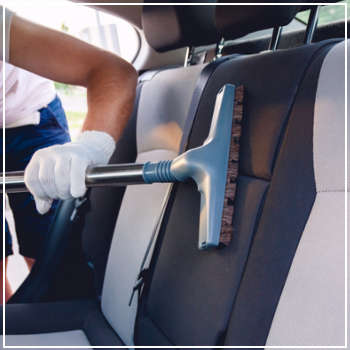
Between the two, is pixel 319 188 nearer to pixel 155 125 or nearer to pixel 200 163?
pixel 200 163

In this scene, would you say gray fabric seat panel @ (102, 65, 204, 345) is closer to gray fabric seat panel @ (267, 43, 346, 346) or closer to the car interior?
the car interior

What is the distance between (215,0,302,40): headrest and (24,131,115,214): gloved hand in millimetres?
389

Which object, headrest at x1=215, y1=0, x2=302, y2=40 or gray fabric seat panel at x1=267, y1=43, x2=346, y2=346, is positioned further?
headrest at x1=215, y1=0, x2=302, y2=40

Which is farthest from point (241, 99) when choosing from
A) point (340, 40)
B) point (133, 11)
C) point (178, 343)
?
point (133, 11)

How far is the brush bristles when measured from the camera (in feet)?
2.47

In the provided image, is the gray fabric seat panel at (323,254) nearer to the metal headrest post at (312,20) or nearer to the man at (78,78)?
the metal headrest post at (312,20)

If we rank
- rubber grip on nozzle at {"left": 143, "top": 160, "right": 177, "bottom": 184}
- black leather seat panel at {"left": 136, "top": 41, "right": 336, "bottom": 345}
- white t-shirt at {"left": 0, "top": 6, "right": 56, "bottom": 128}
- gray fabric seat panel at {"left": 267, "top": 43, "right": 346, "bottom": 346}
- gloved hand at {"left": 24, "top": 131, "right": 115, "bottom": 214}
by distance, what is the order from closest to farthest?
1. gray fabric seat panel at {"left": 267, "top": 43, "right": 346, "bottom": 346}
2. black leather seat panel at {"left": 136, "top": 41, "right": 336, "bottom": 345}
3. rubber grip on nozzle at {"left": 143, "top": 160, "right": 177, "bottom": 184}
4. gloved hand at {"left": 24, "top": 131, "right": 115, "bottom": 214}
5. white t-shirt at {"left": 0, "top": 6, "right": 56, "bottom": 128}

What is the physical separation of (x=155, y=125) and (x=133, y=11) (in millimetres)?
713

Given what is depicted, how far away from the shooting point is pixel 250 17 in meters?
0.88

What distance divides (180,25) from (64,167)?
0.48 meters

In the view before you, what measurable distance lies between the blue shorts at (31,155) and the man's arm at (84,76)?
35 cm

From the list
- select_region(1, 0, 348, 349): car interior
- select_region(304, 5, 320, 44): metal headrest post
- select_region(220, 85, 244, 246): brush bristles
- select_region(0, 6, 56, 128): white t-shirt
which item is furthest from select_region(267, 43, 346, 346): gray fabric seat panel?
select_region(0, 6, 56, 128): white t-shirt

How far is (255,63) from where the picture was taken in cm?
84

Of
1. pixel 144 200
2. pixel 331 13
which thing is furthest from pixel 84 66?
pixel 331 13
